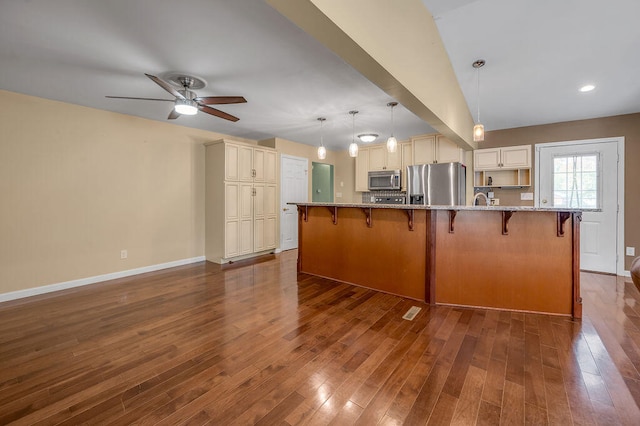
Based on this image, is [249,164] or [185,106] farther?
[249,164]

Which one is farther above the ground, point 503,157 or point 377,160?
point 377,160

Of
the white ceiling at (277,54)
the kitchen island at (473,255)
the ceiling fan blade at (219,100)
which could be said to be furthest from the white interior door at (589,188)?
the ceiling fan blade at (219,100)

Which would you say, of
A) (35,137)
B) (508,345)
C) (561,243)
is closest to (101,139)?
(35,137)

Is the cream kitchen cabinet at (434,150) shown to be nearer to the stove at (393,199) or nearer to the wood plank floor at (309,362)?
the stove at (393,199)

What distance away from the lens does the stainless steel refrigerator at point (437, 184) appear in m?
4.88

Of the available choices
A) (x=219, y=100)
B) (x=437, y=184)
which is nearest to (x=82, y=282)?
(x=219, y=100)

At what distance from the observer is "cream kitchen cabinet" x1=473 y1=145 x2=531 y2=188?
4.67m

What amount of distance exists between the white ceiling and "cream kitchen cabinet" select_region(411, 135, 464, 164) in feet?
3.49

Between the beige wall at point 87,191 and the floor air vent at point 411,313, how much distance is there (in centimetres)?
399

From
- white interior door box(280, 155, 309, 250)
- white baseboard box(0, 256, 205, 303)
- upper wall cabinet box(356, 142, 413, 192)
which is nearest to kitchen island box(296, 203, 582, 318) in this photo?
upper wall cabinet box(356, 142, 413, 192)

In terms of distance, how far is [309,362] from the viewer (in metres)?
1.95

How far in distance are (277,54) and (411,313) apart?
9.28 feet

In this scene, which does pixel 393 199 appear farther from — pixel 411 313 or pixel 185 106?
pixel 185 106

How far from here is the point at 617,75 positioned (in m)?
3.02
